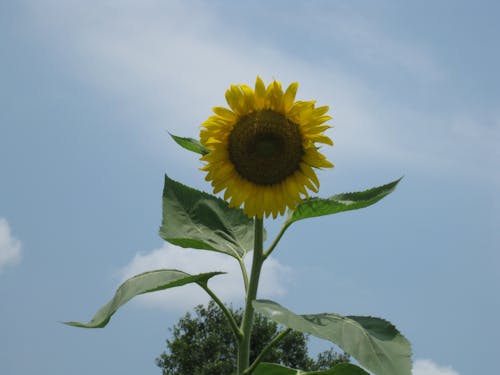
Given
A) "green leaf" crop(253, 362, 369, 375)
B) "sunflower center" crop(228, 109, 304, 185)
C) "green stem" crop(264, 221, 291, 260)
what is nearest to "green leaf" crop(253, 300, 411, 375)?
"green leaf" crop(253, 362, 369, 375)

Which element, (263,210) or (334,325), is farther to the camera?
(263,210)

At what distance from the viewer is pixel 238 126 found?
472cm

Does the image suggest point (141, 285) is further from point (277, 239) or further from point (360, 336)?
point (360, 336)

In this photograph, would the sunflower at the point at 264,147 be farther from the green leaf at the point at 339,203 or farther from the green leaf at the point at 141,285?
the green leaf at the point at 141,285

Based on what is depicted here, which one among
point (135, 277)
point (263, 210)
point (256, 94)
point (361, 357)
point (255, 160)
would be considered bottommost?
point (361, 357)

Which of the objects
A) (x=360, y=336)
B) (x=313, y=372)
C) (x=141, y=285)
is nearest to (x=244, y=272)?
(x=141, y=285)

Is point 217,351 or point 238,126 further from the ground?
point 217,351

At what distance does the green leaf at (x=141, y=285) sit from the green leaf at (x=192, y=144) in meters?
0.91

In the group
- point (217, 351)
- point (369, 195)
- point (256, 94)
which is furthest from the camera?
point (217, 351)

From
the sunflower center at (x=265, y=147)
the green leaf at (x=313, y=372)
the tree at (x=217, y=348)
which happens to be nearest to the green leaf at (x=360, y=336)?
the green leaf at (x=313, y=372)

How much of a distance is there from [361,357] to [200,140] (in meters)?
1.83

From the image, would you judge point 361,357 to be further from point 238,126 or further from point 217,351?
point 217,351

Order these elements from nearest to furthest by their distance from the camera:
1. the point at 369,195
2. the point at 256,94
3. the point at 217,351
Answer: the point at 256,94 < the point at 369,195 < the point at 217,351

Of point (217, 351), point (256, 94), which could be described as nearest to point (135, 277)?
point (256, 94)
